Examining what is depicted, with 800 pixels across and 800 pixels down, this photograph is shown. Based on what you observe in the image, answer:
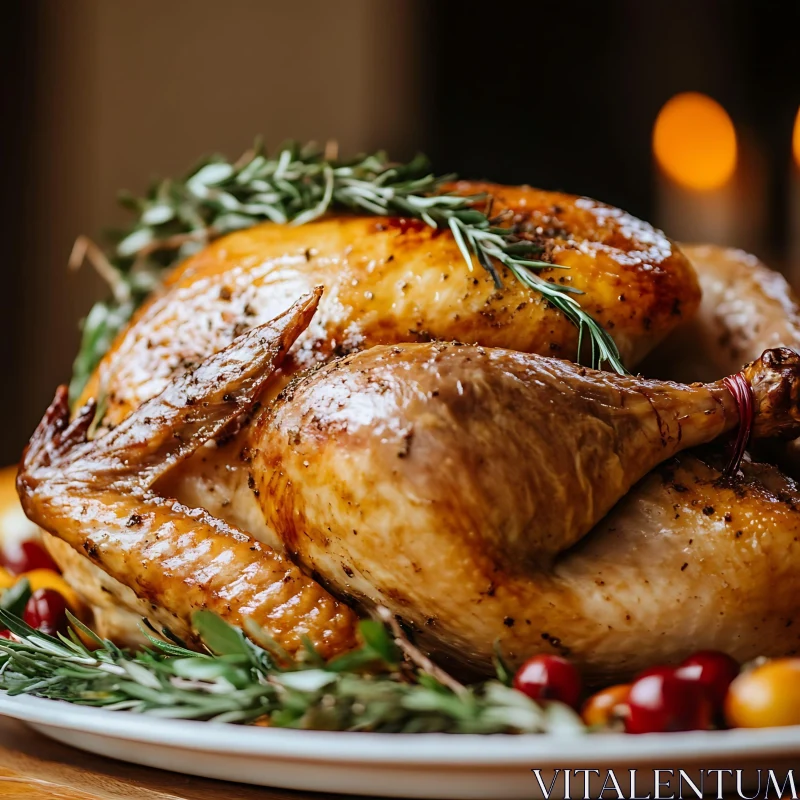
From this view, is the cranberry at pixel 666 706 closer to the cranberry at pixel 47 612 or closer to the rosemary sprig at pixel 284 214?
the rosemary sprig at pixel 284 214

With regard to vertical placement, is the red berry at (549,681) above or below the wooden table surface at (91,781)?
above

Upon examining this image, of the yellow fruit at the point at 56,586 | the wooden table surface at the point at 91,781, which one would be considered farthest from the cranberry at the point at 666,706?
the yellow fruit at the point at 56,586

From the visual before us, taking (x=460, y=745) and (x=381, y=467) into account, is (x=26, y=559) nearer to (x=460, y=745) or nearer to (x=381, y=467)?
(x=381, y=467)

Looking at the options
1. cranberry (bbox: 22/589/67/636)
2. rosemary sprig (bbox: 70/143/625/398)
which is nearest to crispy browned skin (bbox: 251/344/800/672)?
rosemary sprig (bbox: 70/143/625/398)

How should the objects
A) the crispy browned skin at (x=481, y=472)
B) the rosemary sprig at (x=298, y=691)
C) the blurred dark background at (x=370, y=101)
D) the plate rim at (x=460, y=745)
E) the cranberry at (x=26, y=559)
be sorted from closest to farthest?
1. the plate rim at (x=460, y=745)
2. the rosemary sprig at (x=298, y=691)
3. the crispy browned skin at (x=481, y=472)
4. the cranberry at (x=26, y=559)
5. the blurred dark background at (x=370, y=101)

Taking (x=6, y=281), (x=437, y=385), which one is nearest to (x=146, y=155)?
(x=6, y=281)

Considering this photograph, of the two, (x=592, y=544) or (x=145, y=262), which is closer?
(x=592, y=544)

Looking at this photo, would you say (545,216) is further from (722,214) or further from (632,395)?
(722,214)
